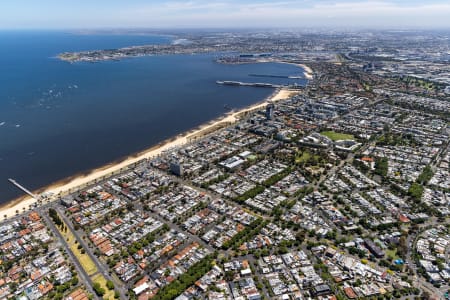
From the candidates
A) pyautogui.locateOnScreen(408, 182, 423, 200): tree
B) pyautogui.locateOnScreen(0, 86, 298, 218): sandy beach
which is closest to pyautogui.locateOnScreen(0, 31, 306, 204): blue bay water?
pyautogui.locateOnScreen(0, 86, 298, 218): sandy beach

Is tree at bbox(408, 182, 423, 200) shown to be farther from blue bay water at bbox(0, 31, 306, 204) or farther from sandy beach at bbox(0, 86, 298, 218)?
blue bay water at bbox(0, 31, 306, 204)

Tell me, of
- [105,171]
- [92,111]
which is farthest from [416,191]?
[92,111]

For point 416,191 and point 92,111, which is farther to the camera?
point 92,111

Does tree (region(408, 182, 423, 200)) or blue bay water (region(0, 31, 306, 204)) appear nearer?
tree (region(408, 182, 423, 200))

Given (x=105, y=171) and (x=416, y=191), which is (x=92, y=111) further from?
(x=416, y=191)

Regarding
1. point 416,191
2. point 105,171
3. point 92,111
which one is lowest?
point 105,171

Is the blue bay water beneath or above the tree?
above

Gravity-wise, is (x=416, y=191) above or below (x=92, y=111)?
below

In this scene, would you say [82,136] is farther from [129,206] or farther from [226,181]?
[226,181]
